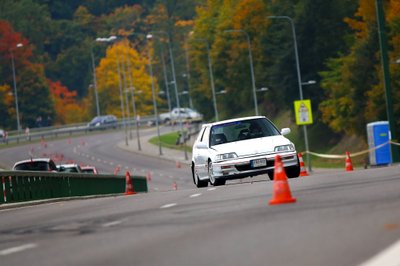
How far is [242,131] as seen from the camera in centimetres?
3017

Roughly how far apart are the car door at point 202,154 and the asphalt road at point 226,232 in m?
9.06

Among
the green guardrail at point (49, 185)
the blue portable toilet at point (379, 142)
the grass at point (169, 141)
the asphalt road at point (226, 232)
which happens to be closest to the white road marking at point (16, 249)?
the asphalt road at point (226, 232)

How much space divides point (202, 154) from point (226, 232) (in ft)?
56.0

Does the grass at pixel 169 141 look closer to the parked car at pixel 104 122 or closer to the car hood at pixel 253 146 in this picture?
the parked car at pixel 104 122

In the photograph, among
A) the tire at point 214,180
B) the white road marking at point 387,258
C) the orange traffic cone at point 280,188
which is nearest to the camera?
the white road marking at point 387,258

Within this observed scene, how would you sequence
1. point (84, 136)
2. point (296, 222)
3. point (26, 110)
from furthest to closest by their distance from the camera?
point (26, 110) → point (84, 136) → point (296, 222)

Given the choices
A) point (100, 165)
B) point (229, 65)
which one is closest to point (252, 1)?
point (229, 65)

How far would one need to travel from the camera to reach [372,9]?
88062 mm

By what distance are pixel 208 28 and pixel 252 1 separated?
22.2m

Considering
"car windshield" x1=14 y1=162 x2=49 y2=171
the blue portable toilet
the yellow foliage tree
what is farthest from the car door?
the yellow foliage tree

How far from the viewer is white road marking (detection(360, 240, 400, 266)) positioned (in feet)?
33.4

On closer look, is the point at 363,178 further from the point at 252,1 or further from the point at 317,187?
the point at 252,1

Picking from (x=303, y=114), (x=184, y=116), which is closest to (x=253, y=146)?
(x=303, y=114)

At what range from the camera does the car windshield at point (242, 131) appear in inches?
1184
